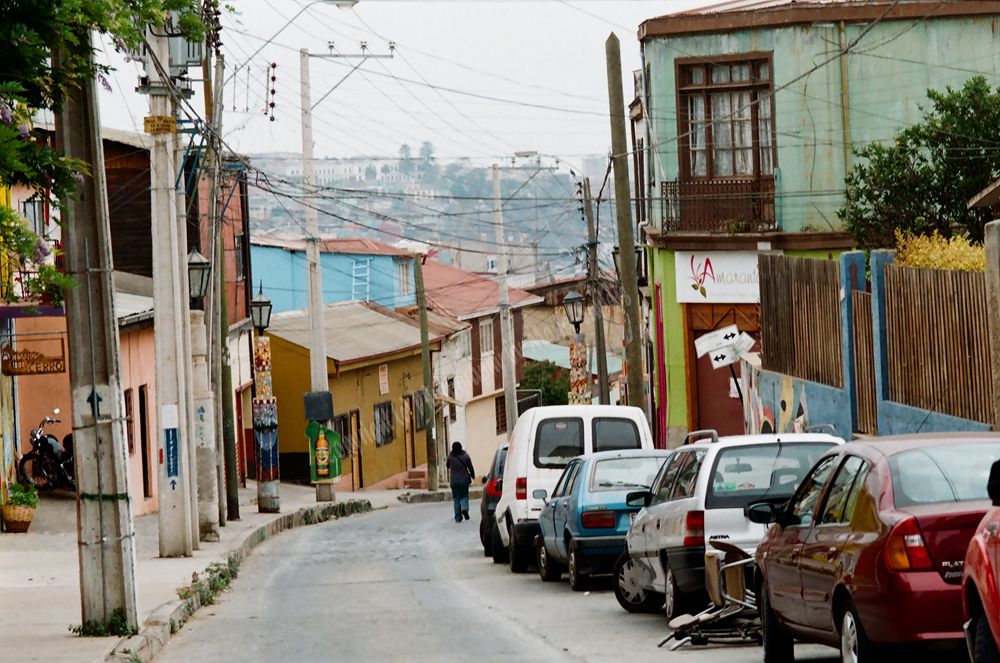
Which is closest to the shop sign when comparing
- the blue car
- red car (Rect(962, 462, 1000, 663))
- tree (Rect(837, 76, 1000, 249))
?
tree (Rect(837, 76, 1000, 249))

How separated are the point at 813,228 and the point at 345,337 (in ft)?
88.8

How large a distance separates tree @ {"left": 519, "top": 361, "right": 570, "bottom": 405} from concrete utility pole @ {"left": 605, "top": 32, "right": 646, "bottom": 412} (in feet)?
159

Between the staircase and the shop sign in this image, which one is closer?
the shop sign

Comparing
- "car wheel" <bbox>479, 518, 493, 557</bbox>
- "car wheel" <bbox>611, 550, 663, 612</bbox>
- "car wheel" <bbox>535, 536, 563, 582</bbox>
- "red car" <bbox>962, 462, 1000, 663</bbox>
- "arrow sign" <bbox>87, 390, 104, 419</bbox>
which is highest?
"arrow sign" <bbox>87, 390, 104, 419</bbox>

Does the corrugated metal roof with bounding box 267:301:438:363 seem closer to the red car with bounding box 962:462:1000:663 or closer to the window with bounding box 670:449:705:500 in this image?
the window with bounding box 670:449:705:500

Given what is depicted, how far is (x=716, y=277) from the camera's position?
31047 millimetres

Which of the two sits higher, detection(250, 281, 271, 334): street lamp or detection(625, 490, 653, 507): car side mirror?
detection(250, 281, 271, 334): street lamp

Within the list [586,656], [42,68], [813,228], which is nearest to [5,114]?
[42,68]

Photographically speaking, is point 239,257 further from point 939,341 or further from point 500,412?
point 939,341

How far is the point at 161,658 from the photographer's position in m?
12.1

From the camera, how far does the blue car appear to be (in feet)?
50.6

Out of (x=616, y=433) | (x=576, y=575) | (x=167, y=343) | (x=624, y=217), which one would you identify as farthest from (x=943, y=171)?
(x=167, y=343)

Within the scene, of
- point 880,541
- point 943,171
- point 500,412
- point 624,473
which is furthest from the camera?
point 500,412

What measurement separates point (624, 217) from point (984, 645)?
722 inches
